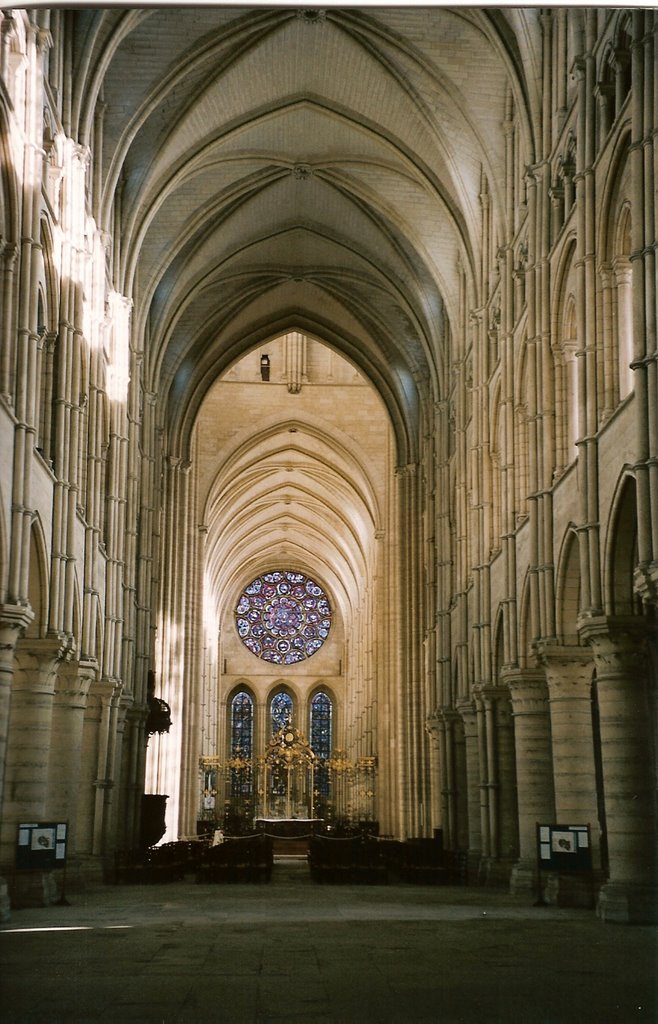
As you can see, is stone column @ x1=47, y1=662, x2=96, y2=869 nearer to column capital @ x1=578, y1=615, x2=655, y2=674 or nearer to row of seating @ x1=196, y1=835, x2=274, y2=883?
row of seating @ x1=196, y1=835, x2=274, y2=883

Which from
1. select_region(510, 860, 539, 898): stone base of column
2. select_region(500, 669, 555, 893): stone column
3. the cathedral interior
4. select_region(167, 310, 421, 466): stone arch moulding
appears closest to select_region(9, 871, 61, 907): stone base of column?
the cathedral interior

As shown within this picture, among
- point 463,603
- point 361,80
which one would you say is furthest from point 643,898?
point 361,80

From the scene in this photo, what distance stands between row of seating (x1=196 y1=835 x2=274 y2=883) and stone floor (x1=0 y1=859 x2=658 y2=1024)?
9.30m

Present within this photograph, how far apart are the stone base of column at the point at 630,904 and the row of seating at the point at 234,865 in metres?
14.2

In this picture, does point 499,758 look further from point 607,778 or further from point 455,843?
point 607,778

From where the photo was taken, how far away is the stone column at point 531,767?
84.3 ft

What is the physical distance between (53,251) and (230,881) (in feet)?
52.1

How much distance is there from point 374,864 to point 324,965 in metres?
18.6

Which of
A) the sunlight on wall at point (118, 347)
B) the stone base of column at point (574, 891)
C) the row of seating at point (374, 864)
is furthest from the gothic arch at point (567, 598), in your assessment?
the sunlight on wall at point (118, 347)

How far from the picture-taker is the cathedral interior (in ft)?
63.5

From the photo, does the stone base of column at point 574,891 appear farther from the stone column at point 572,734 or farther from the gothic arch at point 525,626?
the gothic arch at point 525,626

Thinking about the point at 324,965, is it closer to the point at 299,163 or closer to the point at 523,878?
the point at 523,878

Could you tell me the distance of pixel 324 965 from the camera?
13.5 metres

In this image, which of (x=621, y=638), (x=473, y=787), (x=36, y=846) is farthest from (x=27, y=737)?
(x=473, y=787)
